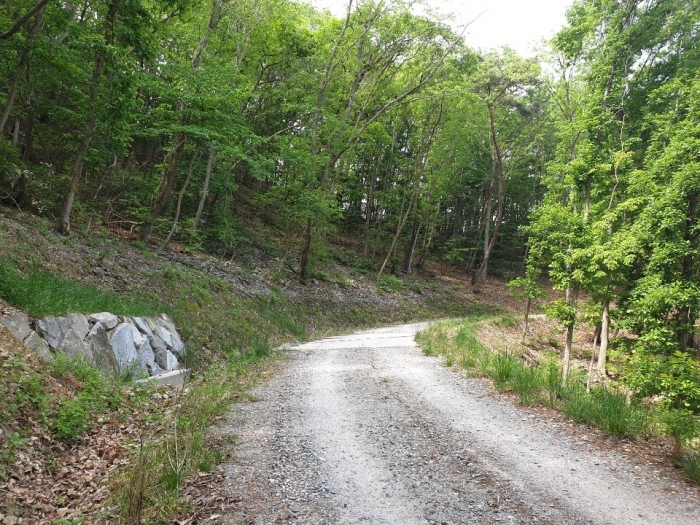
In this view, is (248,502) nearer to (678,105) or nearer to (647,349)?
(647,349)

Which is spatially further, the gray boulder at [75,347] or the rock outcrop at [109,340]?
the gray boulder at [75,347]

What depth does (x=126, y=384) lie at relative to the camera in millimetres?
6797

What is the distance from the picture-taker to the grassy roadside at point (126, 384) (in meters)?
3.72

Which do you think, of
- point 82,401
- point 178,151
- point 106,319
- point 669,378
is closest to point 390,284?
point 178,151

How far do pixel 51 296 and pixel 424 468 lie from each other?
6.64m

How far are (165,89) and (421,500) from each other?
11307 mm

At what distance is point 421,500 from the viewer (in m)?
3.68

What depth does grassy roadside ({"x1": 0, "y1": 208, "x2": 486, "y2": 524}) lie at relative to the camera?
12.2ft

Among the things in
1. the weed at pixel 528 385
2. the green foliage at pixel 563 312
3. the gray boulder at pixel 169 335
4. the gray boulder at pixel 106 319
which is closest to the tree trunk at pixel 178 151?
the gray boulder at pixel 169 335

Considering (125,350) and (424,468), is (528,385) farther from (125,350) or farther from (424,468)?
Answer: (125,350)

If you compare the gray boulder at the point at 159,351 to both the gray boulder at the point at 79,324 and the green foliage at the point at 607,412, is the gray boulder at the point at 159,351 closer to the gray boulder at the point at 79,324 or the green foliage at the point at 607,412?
the gray boulder at the point at 79,324

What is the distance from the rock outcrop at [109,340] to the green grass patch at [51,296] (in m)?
0.19

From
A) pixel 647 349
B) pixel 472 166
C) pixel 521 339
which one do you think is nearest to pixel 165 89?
pixel 647 349

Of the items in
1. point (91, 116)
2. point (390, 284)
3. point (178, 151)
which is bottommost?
point (390, 284)
